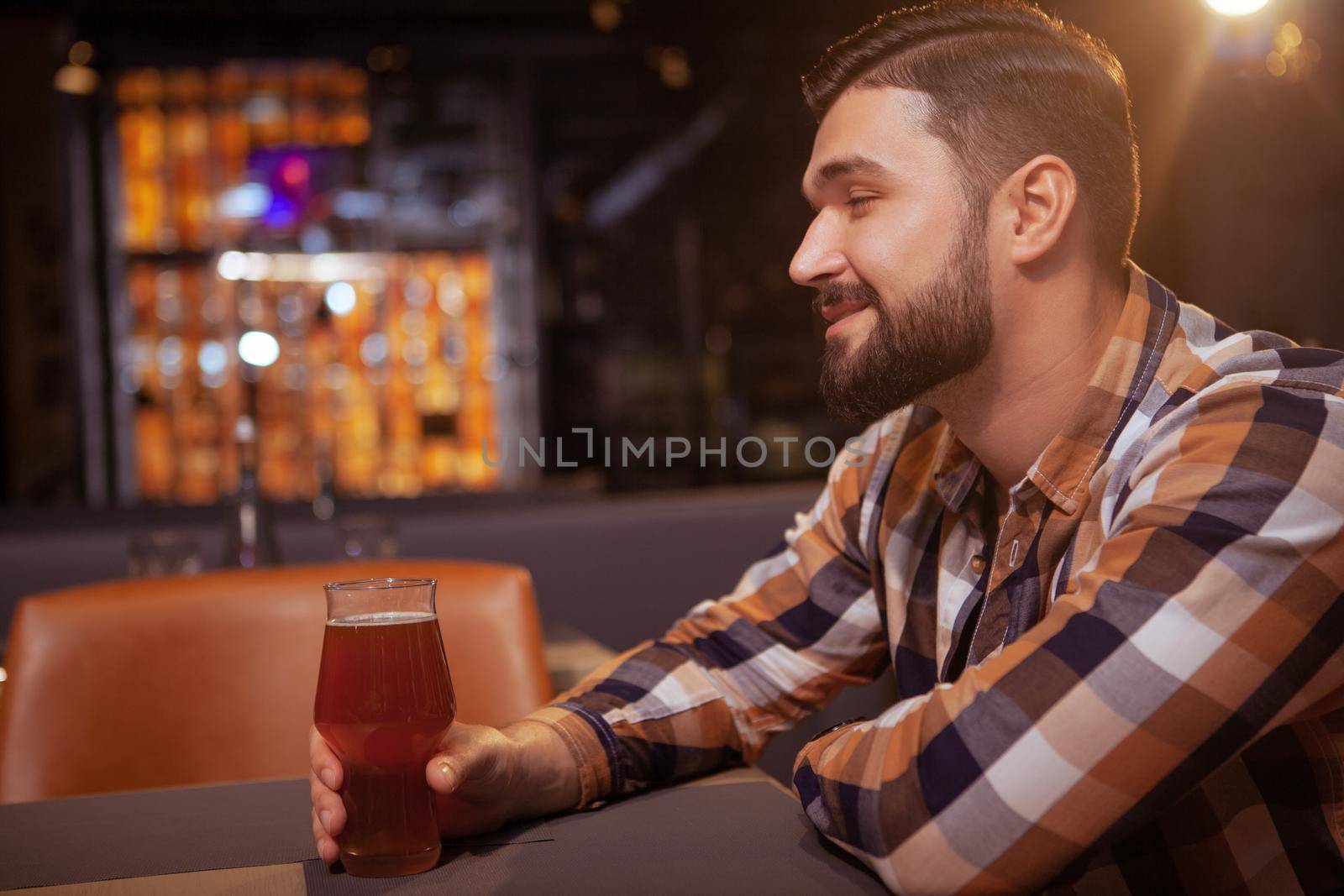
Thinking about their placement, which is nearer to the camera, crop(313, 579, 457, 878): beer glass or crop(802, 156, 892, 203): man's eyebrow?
crop(313, 579, 457, 878): beer glass

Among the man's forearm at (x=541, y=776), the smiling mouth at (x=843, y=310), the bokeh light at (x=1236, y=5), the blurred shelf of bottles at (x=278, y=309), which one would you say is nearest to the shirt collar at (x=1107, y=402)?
the smiling mouth at (x=843, y=310)

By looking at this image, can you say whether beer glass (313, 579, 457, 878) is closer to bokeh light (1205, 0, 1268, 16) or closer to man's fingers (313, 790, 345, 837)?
man's fingers (313, 790, 345, 837)

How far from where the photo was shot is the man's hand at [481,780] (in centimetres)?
84

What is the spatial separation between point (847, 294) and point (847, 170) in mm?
115

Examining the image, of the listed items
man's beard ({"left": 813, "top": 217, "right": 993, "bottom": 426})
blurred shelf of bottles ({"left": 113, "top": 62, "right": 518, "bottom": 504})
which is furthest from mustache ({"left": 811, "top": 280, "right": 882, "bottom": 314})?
blurred shelf of bottles ({"left": 113, "top": 62, "right": 518, "bottom": 504})

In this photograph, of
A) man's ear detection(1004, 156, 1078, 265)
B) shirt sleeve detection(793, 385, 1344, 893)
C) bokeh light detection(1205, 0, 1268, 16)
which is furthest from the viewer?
bokeh light detection(1205, 0, 1268, 16)

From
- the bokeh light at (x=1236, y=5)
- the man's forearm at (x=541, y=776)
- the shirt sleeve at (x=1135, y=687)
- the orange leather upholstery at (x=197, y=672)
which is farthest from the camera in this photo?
the bokeh light at (x=1236, y=5)

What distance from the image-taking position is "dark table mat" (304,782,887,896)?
769 mm

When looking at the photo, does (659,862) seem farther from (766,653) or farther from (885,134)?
(885,134)

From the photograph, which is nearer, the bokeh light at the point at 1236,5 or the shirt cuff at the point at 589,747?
the shirt cuff at the point at 589,747

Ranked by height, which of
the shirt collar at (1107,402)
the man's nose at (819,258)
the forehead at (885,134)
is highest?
the forehead at (885,134)

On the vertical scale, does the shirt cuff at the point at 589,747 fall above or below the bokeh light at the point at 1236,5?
below

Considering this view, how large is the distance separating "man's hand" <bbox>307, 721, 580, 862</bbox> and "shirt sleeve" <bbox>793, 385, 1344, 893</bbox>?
0.84 feet

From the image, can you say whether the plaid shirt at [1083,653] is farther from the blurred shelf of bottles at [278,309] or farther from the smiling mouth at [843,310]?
the blurred shelf of bottles at [278,309]
